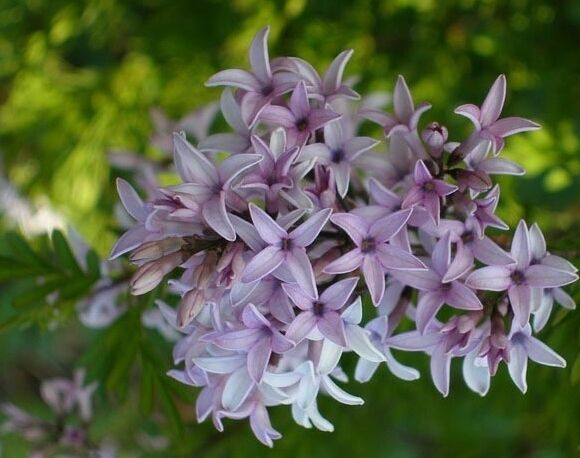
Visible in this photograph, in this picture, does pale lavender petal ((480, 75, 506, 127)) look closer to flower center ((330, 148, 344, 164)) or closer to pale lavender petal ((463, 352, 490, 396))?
flower center ((330, 148, 344, 164))

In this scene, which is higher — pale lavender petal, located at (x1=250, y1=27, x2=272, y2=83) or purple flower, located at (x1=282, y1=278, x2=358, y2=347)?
pale lavender petal, located at (x1=250, y1=27, x2=272, y2=83)

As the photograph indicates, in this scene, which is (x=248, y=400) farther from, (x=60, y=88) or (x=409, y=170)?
(x=60, y=88)

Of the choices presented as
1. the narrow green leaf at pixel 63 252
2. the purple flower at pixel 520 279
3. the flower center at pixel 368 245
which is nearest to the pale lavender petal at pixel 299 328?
the flower center at pixel 368 245

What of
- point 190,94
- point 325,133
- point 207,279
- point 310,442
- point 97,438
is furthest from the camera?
point 190,94

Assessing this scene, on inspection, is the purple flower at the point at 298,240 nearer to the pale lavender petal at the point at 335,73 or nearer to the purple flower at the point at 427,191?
the purple flower at the point at 427,191

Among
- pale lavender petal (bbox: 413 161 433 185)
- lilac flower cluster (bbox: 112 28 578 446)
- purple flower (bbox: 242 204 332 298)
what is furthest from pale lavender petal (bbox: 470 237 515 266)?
purple flower (bbox: 242 204 332 298)

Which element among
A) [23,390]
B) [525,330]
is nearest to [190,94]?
[525,330]

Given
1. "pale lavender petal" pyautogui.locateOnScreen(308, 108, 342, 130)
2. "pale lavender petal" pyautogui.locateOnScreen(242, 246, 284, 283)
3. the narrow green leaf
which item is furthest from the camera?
the narrow green leaf
